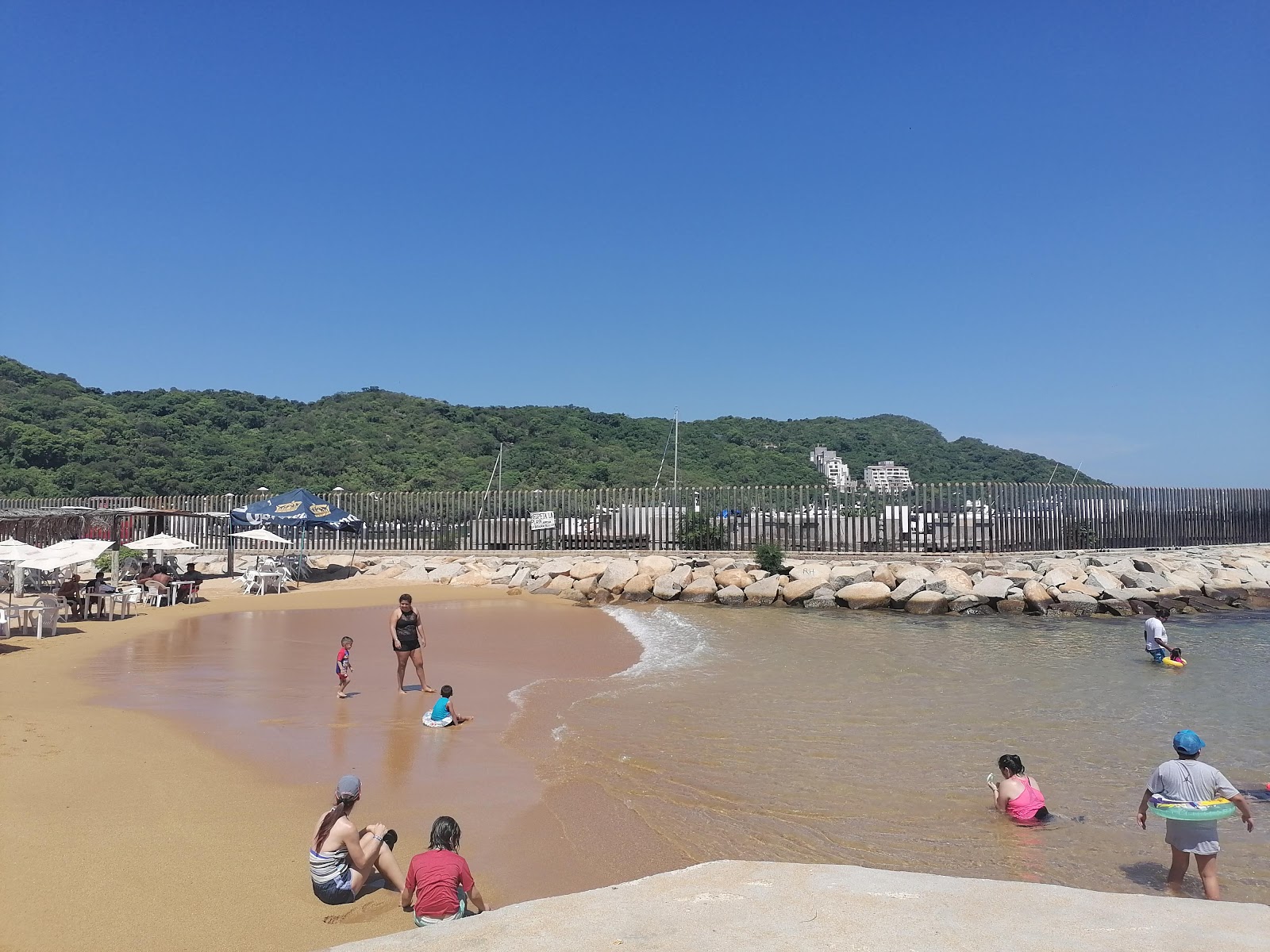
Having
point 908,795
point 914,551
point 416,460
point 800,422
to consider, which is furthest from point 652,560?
point 800,422

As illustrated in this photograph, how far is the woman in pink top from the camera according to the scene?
7031 millimetres

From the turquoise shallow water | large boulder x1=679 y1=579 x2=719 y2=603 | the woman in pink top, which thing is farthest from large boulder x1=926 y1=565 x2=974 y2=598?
the woman in pink top

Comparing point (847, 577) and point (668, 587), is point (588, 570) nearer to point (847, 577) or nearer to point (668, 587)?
point (668, 587)

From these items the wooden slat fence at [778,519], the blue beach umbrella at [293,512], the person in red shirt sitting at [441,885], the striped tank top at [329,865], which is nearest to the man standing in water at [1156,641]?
the wooden slat fence at [778,519]

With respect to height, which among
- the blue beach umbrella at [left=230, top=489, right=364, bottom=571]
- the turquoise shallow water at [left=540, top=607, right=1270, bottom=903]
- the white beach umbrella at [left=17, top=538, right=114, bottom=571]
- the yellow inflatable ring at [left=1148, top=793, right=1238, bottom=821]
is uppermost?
the blue beach umbrella at [left=230, top=489, right=364, bottom=571]

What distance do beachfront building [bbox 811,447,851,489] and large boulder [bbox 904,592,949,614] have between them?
33351 millimetres

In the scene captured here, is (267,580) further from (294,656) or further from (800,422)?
(800,422)

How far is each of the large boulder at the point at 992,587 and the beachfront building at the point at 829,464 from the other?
3188cm

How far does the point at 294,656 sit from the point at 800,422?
66.3 meters

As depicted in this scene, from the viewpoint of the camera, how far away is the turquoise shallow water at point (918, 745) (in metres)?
6.52

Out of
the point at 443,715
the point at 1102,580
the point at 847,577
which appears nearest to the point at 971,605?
the point at 847,577

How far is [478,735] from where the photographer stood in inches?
Result: 372

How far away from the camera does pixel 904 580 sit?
78.3 feet

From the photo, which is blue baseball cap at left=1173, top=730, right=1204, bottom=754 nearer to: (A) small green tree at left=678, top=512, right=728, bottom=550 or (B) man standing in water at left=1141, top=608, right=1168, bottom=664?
(B) man standing in water at left=1141, top=608, right=1168, bottom=664
